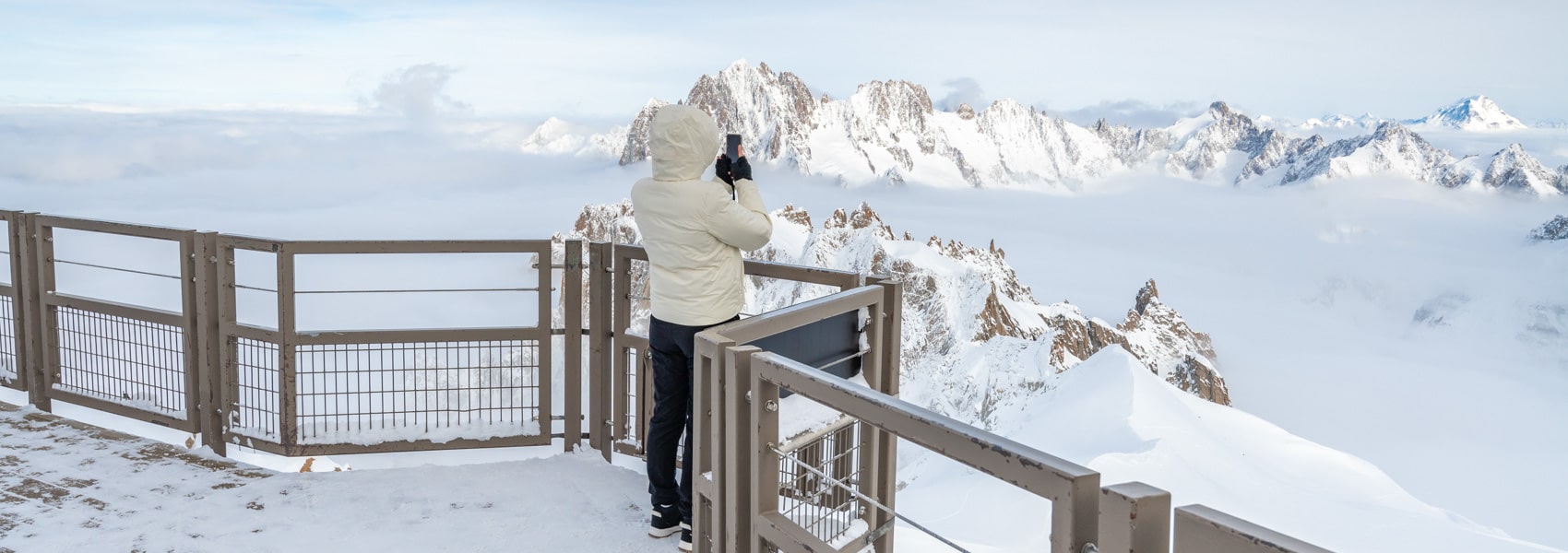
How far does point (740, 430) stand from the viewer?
2.48 metres

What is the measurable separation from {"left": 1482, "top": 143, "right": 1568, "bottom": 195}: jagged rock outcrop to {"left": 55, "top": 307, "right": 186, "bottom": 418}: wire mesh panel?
237347 millimetres

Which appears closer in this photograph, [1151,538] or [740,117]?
[1151,538]

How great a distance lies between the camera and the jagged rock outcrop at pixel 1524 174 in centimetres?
18788

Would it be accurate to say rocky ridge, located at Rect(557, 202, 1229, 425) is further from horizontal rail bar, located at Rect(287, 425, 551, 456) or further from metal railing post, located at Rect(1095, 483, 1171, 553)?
metal railing post, located at Rect(1095, 483, 1171, 553)

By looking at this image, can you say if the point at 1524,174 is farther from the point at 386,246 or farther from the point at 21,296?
Answer: the point at 21,296

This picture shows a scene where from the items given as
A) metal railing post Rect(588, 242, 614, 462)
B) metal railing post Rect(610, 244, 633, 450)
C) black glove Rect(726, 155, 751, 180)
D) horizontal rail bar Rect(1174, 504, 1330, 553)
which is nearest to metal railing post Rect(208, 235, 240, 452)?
metal railing post Rect(588, 242, 614, 462)

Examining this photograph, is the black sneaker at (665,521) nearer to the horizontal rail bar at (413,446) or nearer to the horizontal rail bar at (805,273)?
the horizontal rail bar at (805,273)

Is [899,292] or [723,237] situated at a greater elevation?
[723,237]

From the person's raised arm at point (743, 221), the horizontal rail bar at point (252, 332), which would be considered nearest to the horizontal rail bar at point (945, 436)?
the person's raised arm at point (743, 221)

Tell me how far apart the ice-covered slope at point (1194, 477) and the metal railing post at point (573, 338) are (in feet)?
95.2

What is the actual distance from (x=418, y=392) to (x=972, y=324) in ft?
363

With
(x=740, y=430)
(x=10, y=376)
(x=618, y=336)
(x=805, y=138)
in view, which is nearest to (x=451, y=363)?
(x=618, y=336)

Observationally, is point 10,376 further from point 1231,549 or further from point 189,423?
point 1231,549

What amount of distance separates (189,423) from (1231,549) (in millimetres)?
5509
